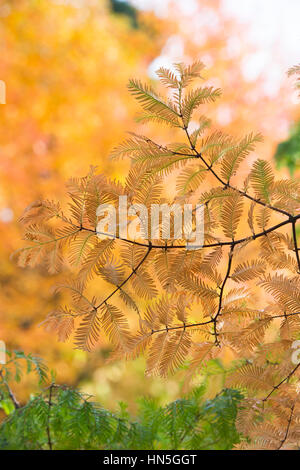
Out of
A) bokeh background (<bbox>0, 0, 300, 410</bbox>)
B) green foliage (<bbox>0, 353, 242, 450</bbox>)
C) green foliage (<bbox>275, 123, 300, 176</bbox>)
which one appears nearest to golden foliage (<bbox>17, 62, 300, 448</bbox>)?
green foliage (<bbox>0, 353, 242, 450</bbox>)

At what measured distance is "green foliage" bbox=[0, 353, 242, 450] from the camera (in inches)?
23.0

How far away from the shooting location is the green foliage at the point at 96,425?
0.58 m

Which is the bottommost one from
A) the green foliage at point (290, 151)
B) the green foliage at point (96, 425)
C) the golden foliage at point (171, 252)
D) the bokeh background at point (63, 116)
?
the green foliage at point (96, 425)

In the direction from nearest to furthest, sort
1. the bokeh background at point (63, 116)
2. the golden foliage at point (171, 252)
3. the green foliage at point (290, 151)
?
1. the golden foliage at point (171, 252)
2. the green foliage at point (290, 151)
3. the bokeh background at point (63, 116)

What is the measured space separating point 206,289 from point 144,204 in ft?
0.44

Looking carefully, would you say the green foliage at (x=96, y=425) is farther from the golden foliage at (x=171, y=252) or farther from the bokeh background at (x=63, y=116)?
the bokeh background at (x=63, y=116)

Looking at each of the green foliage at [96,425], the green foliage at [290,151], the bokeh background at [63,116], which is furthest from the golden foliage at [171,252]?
the bokeh background at [63,116]

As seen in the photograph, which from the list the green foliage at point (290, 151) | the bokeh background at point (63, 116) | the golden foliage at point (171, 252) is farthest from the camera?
the bokeh background at point (63, 116)

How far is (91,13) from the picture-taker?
130 inches

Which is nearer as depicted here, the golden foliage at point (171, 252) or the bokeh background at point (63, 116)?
the golden foliage at point (171, 252)

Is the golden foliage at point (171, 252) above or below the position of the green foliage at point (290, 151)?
below

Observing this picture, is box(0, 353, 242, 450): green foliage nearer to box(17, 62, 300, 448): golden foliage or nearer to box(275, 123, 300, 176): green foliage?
box(17, 62, 300, 448): golden foliage

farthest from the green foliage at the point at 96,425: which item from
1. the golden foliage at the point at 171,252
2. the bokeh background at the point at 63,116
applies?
the bokeh background at the point at 63,116

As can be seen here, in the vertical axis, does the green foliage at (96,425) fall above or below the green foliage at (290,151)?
below
